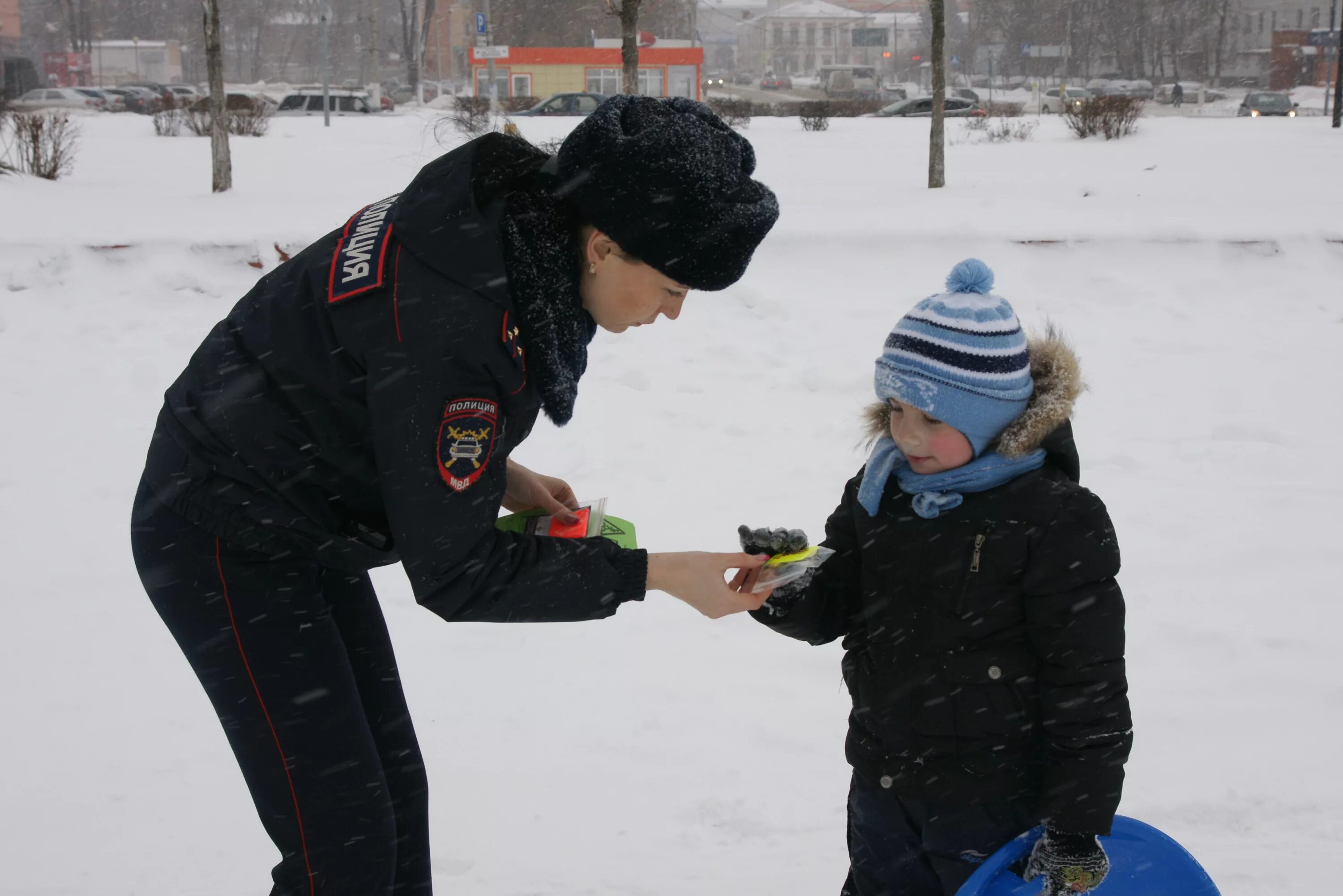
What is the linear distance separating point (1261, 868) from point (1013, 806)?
132 centimetres

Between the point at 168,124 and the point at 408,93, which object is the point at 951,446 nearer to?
the point at 168,124

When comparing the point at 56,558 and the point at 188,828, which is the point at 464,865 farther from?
the point at 56,558

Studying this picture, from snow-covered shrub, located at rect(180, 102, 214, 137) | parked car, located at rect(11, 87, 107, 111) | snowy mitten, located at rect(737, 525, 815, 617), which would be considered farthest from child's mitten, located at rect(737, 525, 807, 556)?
parked car, located at rect(11, 87, 107, 111)

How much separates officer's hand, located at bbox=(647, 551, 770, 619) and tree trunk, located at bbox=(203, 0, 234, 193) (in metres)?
11.9

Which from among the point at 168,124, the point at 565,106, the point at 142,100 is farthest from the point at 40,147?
the point at 142,100

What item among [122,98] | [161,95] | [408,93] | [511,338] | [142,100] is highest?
[408,93]

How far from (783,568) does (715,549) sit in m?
2.93

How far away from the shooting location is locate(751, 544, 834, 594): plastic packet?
2.05 m

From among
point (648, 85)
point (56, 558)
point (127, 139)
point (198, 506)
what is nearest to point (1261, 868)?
point (198, 506)

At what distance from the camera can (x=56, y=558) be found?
4891 mm

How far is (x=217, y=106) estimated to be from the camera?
12461 mm

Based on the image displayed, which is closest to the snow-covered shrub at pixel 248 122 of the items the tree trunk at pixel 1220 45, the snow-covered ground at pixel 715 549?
the snow-covered ground at pixel 715 549

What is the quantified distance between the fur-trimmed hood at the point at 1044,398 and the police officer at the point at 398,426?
511 millimetres

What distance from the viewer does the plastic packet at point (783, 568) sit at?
2.05 m
